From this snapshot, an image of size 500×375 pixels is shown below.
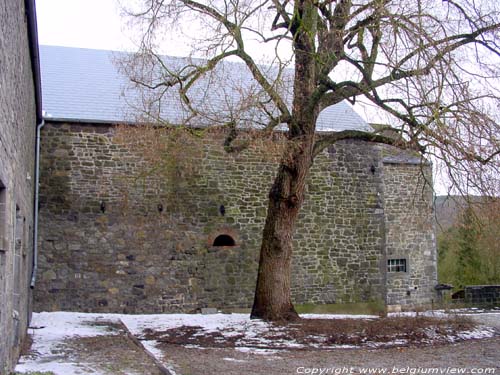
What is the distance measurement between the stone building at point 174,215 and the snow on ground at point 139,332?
3.07 feet

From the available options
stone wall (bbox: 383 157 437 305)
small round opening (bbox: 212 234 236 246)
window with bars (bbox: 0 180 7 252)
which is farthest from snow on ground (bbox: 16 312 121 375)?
stone wall (bbox: 383 157 437 305)

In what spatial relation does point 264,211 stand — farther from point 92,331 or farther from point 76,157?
point 92,331

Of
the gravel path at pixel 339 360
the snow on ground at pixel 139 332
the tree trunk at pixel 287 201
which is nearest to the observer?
the gravel path at pixel 339 360

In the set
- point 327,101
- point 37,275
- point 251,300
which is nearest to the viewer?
point 327,101

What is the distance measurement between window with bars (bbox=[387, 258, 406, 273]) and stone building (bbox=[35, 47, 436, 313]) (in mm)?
52

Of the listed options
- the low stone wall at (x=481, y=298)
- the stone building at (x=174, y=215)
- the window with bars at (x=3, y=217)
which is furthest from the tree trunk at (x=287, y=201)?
the low stone wall at (x=481, y=298)

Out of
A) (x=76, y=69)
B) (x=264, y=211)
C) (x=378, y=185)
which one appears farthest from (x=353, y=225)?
(x=76, y=69)

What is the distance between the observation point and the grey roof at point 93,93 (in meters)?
13.2

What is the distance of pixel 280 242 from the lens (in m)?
10.8

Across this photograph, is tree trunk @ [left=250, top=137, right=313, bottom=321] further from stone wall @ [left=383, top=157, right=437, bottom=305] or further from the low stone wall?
the low stone wall

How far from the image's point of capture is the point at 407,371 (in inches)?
271

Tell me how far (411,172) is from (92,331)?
10081mm

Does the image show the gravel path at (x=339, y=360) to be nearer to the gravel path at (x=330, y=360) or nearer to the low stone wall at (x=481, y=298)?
the gravel path at (x=330, y=360)

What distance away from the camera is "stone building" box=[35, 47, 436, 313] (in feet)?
41.8
